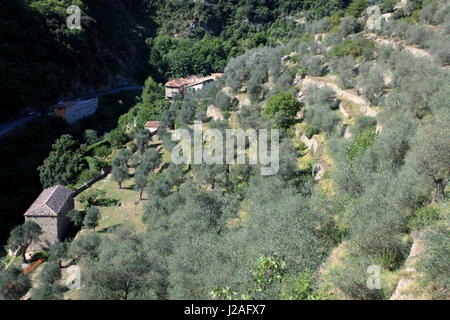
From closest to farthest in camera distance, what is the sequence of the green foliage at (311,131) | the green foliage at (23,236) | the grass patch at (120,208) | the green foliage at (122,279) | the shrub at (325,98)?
the green foliage at (122,279)
the green foliage at (23,236)
the grass patch at (120,208)
the green foliage at (311,131)
the shrub at (325,98)

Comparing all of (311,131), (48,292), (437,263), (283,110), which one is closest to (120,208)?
(48,292)

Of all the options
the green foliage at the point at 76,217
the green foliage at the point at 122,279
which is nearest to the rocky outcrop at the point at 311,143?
the green foliage at the point at 122,279

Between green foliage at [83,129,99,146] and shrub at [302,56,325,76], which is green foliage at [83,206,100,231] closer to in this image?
green foliage at [83,129,99,146]

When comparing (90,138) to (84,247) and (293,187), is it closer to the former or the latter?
(84,247)

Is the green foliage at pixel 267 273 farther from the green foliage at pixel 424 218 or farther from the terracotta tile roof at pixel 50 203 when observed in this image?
the terracotta tile roof at pixel 50 203

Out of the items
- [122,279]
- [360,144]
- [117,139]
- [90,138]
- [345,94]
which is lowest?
[90,138]

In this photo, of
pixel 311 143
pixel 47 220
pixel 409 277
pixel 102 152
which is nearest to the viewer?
pixel 409 277
